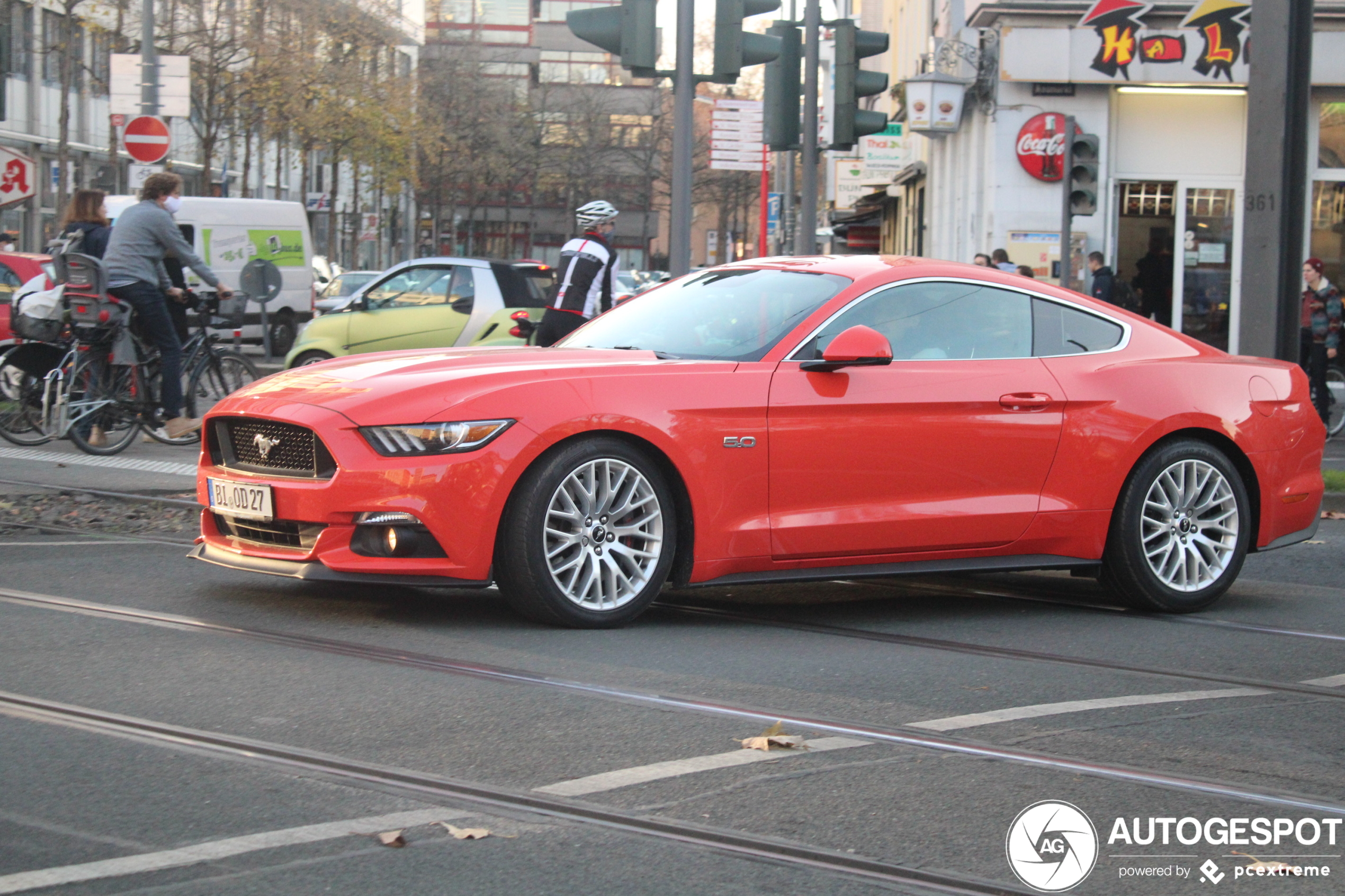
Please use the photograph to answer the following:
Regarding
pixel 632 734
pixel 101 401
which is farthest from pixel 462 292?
pixel 632 734

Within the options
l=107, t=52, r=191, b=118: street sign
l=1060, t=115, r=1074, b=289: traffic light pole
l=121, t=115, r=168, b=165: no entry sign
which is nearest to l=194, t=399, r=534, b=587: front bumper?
l=1060, t=115, r=1074, b=289: traffic light pole

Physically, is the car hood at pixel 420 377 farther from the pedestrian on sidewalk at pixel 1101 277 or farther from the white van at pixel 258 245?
the white van at pixel 258 245

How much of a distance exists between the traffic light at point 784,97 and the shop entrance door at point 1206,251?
13.6 m

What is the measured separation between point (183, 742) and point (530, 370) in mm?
2133

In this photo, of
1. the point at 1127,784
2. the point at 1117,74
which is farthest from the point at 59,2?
the point at 1127,784

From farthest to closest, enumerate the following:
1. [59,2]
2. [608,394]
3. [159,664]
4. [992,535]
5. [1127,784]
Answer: [59,2], [992,535], [608,394], [159,664], [1127,784]

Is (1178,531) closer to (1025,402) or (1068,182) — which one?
(1025,402)

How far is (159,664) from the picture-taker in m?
5.16

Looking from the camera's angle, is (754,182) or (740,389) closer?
(740,389)

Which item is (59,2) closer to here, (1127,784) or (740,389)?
(740,389)

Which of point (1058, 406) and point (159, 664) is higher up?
point (1058, 406)

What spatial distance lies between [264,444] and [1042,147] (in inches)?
799

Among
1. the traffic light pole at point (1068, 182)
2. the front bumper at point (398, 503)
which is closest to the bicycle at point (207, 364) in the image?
the front bumper at point (398, 503)

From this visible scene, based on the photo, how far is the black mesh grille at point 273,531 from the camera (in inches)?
229
